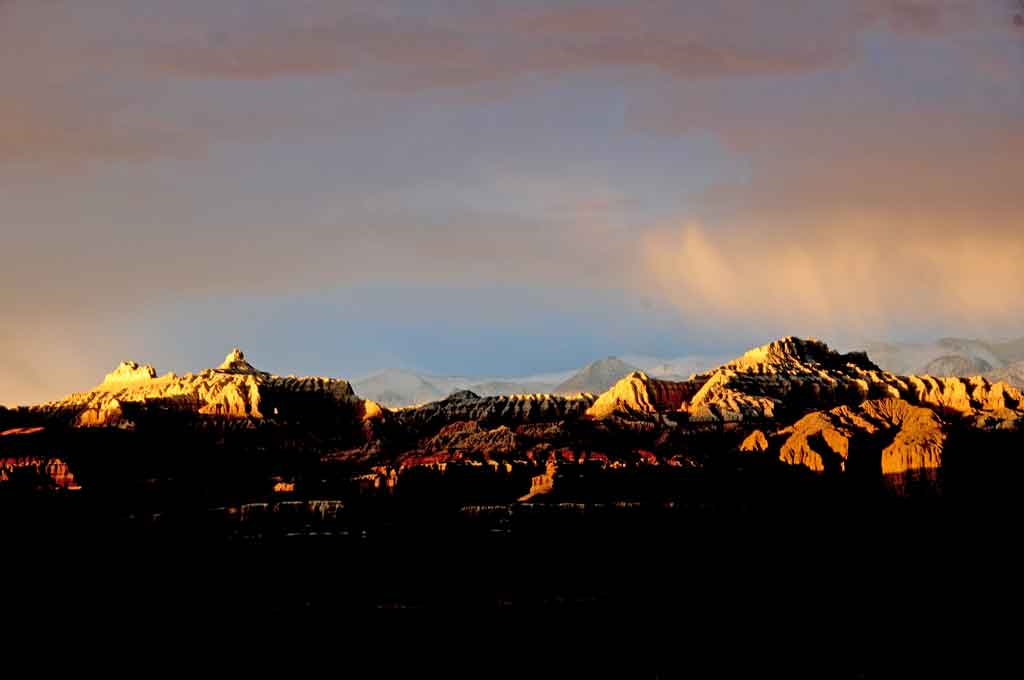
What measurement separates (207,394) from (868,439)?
2925 inches

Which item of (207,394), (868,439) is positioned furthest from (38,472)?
(868,439)

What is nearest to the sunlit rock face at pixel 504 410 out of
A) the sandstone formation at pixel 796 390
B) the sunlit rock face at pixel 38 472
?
the sandstone formation at pixel 796 390

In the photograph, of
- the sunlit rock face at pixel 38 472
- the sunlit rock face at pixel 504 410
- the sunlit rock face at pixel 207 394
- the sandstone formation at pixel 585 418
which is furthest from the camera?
the sunlit rock face at pixel 504 410

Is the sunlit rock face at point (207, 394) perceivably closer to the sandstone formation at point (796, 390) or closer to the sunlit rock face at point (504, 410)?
the sunlit rock face at point (504, 410)

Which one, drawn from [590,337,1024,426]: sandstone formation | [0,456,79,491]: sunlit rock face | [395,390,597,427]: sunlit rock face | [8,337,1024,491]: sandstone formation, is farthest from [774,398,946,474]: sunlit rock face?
[0,456,79,491]: sunlit rock face

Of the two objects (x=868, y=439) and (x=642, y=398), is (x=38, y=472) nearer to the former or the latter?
(x=868, y=439)

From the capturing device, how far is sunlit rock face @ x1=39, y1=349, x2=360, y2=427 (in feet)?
536

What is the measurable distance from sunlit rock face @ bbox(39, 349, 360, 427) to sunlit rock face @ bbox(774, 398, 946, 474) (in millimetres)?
60435

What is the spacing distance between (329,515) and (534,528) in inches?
677

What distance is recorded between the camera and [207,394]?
168250mm

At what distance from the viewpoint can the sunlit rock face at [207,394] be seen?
163250 mm

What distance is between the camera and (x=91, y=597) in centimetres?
6456

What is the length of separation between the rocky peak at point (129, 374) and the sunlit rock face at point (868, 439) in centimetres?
7871

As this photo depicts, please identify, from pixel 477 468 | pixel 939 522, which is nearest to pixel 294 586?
pixel 939 522
